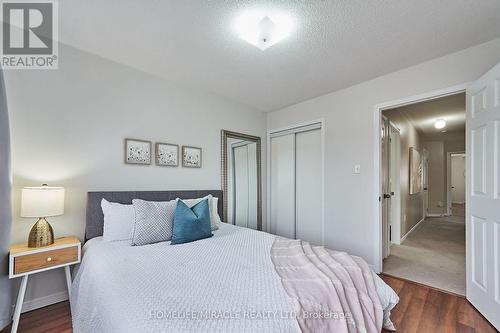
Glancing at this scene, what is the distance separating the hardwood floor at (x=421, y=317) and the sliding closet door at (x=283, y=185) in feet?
6.24

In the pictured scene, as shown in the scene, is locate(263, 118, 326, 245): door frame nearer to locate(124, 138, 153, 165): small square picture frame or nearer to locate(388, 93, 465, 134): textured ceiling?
locate(388, 93, 465, 134): textured ceiling

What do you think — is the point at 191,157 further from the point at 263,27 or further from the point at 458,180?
the point at 458,180

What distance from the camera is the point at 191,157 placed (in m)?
3.11

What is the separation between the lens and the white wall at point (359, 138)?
2.35 meters

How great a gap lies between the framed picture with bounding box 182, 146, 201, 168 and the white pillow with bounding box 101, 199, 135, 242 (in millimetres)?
1020

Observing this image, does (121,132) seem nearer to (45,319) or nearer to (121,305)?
(45,319)

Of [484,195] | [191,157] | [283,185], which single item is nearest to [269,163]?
[283,185]

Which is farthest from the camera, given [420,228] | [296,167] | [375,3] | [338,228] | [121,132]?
[420,228]

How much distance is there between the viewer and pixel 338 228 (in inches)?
124

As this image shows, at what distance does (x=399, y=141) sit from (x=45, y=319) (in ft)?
17.7

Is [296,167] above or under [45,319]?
above

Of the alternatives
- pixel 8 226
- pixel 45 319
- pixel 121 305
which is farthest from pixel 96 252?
pixel 121 305

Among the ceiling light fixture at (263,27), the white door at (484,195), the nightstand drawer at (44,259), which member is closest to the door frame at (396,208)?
the white door at (484,195)

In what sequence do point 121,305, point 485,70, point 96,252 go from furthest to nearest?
point 485,70 → point 96,252 → point 121,305
